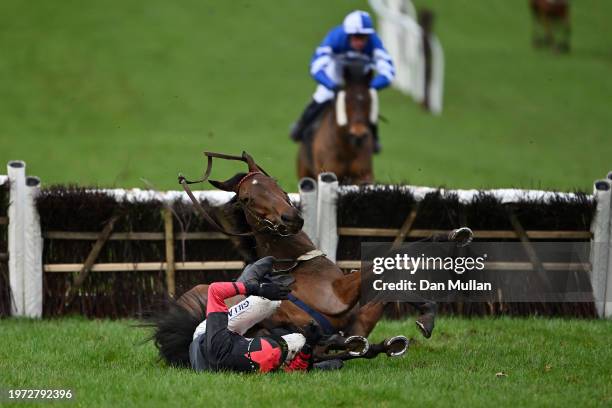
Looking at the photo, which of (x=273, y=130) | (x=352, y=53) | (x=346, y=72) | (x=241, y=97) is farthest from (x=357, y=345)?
(x=241, y=97)

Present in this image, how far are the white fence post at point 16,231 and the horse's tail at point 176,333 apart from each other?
8.51 ft

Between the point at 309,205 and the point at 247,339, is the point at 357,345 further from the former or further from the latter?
the point at 309,205

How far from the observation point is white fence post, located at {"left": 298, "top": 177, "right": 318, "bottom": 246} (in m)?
9.72

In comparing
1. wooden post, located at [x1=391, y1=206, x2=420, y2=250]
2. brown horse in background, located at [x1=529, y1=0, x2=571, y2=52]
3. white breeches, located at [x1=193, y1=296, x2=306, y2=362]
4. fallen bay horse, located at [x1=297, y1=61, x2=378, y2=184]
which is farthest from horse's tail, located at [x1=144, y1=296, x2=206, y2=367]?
brown horse in background, located at [x1=529, y1=0, x2=571, y2=52]

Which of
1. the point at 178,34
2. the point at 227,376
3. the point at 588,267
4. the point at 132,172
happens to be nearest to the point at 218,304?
the point at 227,376

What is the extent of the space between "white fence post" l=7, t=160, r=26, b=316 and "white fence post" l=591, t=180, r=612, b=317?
491cm

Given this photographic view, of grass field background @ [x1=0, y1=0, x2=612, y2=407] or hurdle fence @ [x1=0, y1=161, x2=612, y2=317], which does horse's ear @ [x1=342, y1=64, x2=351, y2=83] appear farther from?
hurdle fence @ [x1=0, y1=161, x2=612, y2=317]

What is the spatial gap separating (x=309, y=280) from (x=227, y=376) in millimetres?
955

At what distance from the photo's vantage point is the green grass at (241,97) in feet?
79.2

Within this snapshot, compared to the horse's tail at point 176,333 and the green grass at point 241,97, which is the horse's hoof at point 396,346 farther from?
the green grass at point 241,97

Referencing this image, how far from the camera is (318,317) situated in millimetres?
7301

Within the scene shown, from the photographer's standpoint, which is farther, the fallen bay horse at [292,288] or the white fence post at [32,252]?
the white fence post at [32,252]

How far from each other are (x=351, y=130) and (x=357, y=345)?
6.58 metres

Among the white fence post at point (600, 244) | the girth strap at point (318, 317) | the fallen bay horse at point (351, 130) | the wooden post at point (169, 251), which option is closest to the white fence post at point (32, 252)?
the wooden post at point (169, 251)
